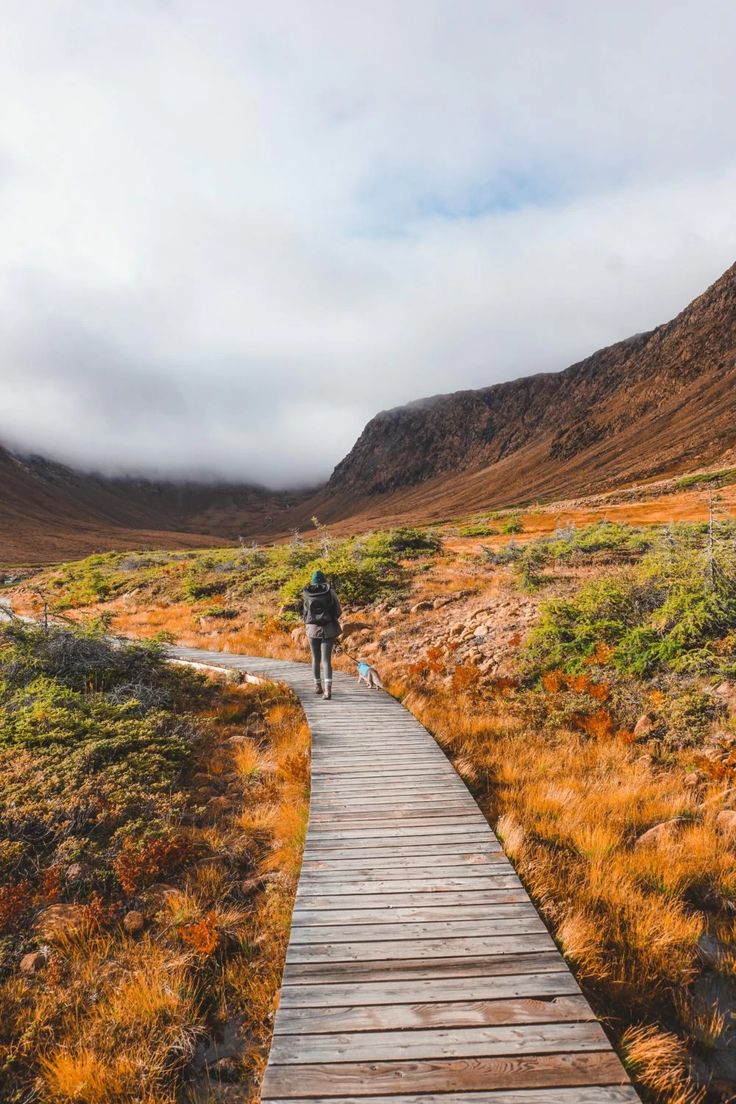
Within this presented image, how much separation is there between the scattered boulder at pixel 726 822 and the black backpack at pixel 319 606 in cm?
620

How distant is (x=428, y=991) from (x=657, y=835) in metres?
3.41

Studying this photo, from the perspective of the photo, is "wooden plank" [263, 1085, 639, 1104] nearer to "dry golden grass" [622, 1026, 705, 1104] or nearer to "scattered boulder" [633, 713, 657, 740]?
"dry golden grass" [622, 1026, 705, 1104]

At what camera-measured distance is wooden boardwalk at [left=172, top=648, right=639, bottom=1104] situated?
265cm

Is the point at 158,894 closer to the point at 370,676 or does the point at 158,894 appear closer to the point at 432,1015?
the point at 432,1015

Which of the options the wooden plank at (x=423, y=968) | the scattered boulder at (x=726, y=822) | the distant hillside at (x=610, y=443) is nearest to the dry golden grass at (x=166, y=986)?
the wooden plank at (x=423, y=968)

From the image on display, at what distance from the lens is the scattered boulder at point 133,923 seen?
14.1 ft

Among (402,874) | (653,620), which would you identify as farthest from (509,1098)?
(653,620)

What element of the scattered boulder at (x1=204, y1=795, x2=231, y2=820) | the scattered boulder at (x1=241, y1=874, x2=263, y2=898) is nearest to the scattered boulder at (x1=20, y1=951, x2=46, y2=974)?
the scattered boulder at (x1=241, y1=874, x2=263, y2=898)

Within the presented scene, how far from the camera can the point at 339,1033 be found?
2.96 m

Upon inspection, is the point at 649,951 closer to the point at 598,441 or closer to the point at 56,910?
the point at 56,910

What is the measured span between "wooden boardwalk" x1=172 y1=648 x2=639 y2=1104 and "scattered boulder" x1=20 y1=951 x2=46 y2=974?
1.99 metres

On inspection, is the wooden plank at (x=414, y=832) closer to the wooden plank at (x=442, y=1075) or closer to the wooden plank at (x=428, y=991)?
the wooden plank at (x=428, y=991)

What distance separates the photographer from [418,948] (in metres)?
3.62

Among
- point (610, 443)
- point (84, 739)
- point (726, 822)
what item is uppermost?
point (610, 443)
